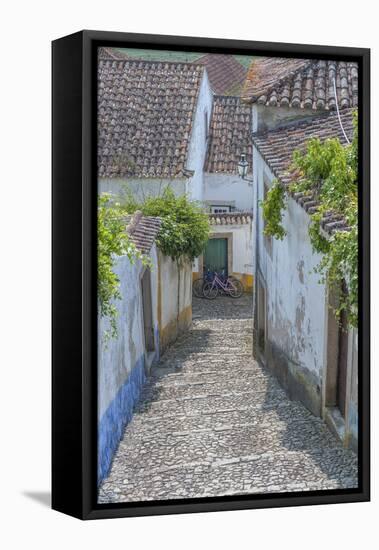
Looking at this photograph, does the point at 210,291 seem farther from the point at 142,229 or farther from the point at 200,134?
the point at 200,134

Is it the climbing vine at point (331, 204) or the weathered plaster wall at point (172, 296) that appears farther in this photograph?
the climbing vine at point (331, 204)

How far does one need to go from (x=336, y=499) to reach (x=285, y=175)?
2.10 m

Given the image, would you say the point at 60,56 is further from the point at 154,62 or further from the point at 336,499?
the point at 336,499

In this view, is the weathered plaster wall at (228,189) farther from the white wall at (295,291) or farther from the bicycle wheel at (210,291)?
the bicycle wheel at (210,291)

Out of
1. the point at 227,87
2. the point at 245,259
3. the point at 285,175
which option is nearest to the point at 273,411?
the point at 245,259

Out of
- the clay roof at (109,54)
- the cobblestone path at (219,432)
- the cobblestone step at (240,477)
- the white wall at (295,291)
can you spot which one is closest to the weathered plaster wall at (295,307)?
the white wall at (295,291)

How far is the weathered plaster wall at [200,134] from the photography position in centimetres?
840

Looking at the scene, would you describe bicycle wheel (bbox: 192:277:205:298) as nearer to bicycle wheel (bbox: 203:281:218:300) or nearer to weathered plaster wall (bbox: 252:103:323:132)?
bicycle wheel (bbox: 203:281:218:300)

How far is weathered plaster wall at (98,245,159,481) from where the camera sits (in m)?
8.04

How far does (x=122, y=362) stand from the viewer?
821 cm

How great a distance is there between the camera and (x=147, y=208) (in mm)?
8227

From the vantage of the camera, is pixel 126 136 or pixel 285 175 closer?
pixel 126 136

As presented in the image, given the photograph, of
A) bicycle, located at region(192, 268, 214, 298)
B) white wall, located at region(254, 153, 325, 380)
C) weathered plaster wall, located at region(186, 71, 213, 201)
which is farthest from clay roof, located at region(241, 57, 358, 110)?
bicycle, located at region(192, 268, 214, 298)

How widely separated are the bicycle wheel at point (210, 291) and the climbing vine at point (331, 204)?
0.50m
